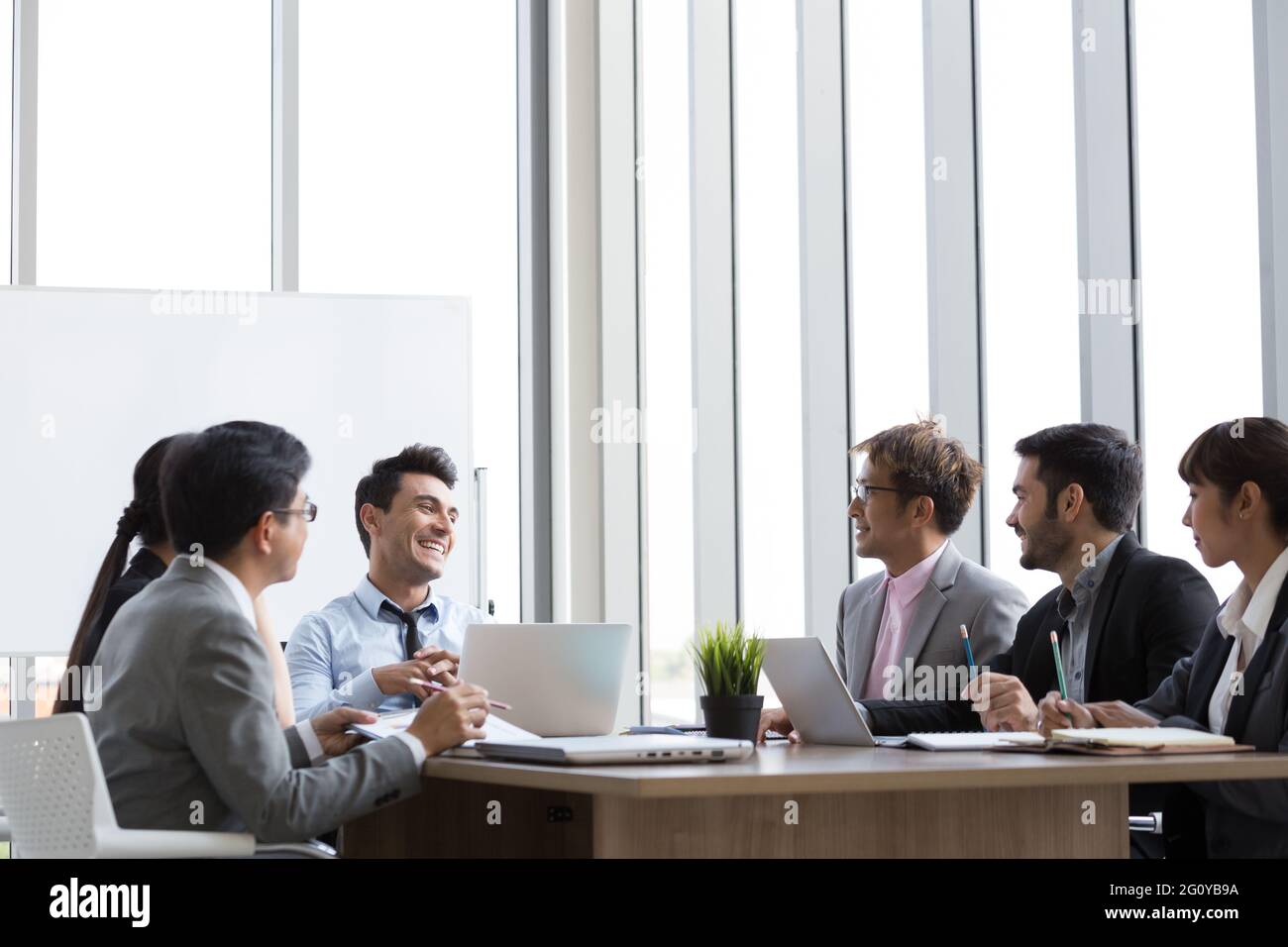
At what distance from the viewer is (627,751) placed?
194cm

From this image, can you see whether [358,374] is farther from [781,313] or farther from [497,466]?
[781,313]

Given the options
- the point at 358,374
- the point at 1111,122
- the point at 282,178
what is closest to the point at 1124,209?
the point at 1111,122

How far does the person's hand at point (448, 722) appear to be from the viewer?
85.4 inches

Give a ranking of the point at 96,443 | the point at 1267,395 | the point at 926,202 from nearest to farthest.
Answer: the point at 1267,395 → the point at 926,202 → the point at 96,443

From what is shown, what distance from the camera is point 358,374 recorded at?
16.4 ft

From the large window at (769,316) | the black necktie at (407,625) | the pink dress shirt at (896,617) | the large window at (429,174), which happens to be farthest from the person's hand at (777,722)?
the large window at (429,174)

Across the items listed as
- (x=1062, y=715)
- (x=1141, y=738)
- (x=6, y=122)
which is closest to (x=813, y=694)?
(x=1062, y=715)

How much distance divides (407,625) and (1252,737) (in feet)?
Result: 6.79

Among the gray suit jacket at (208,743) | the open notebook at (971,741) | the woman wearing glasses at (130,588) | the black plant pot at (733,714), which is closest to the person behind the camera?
the gray suit jacket at (208,743)

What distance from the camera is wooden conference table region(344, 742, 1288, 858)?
179 centimetres

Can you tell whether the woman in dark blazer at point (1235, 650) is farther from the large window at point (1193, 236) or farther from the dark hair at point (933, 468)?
the dark hair at point (933, 468)
